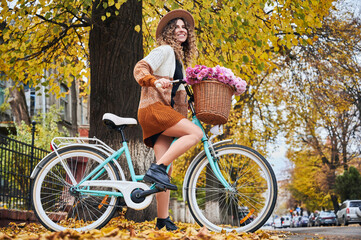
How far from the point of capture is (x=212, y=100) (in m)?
4.47

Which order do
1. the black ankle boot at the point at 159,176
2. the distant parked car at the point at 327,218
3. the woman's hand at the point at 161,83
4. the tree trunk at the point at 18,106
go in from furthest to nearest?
the distant parked car at the point at 327,218, the tree trunk at the point at 18,106, the black ankle boot at the point at 159,176, the woman's hand at the point at 161,83

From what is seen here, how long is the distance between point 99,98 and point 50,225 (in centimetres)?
307

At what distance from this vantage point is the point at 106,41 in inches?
303

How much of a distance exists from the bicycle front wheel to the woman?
30 centimetres

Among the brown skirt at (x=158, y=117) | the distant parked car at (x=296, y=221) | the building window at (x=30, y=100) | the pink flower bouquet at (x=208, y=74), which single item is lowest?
the distant parked car at (x=296, y=221)

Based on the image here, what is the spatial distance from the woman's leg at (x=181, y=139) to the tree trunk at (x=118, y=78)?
2458mm

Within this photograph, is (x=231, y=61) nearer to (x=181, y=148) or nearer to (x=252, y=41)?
(x=252, y=41)

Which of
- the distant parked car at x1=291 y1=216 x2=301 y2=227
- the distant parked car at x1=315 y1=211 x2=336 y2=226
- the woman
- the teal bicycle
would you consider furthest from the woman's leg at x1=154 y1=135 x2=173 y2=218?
the distant parked car at x1=291 y1=216 x2=301 y2=227

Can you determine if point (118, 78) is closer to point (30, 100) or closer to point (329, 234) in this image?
point (329, 234)

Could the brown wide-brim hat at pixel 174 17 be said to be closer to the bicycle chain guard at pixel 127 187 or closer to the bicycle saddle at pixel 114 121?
the bicycle saddle at pixel 114 121

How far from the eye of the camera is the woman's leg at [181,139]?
4.64 meters

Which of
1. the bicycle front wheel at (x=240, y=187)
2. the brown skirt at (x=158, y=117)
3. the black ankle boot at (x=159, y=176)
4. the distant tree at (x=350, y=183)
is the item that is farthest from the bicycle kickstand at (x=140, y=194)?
the distant tree at (x=350, y=183)

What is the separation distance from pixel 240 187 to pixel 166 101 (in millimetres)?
1129

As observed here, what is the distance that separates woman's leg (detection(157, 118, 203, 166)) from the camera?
464 centimetres
